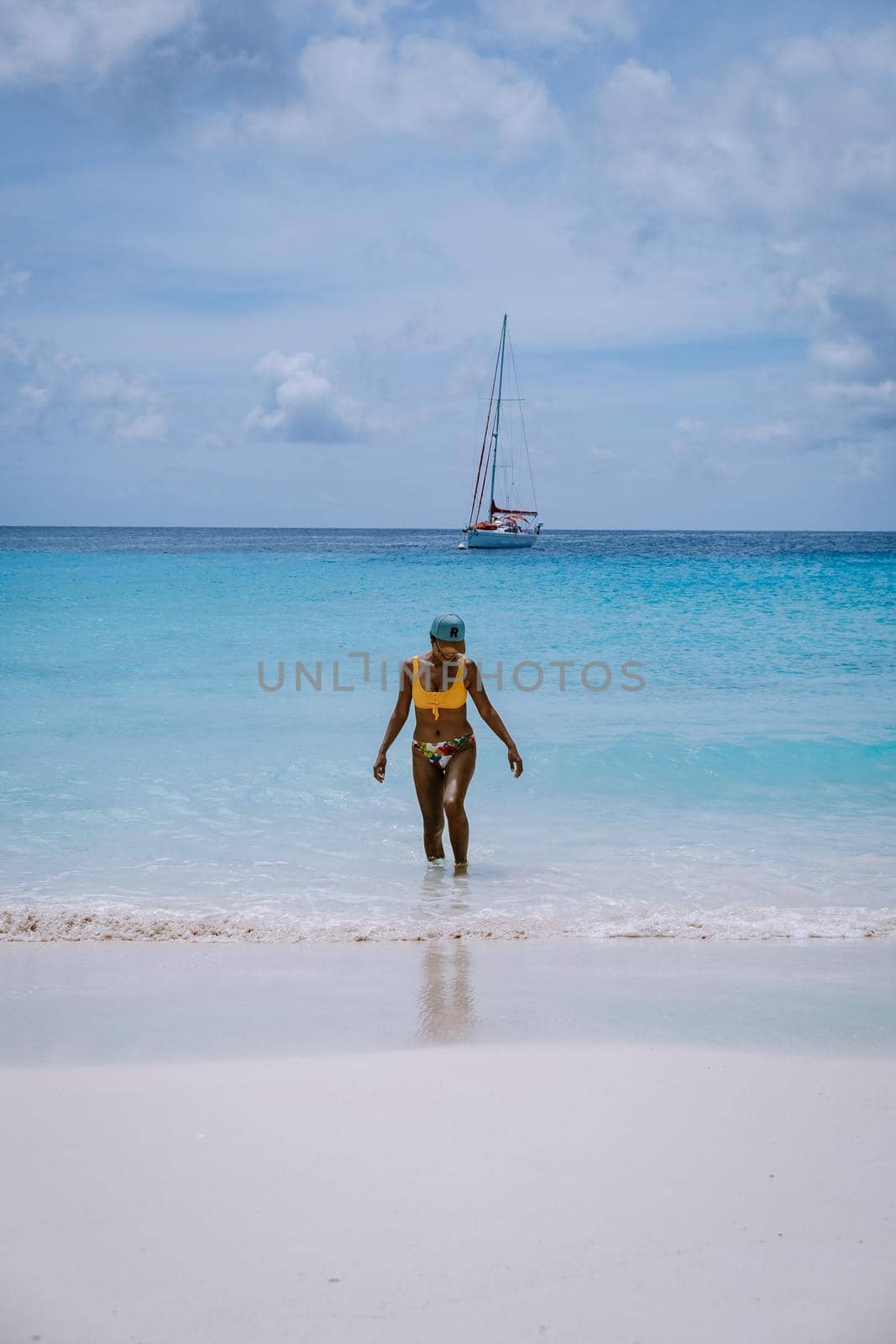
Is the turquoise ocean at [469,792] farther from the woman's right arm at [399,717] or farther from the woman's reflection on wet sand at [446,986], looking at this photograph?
the woman's right arm at [399,717]

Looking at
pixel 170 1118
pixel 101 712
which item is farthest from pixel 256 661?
pixel 170 1118

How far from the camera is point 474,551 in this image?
6334cm

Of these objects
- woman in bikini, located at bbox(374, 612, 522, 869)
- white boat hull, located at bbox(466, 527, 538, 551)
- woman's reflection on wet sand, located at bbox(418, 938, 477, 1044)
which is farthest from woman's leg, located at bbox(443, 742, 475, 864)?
white boat hull, located at bbox(466, 527, 538, 551)

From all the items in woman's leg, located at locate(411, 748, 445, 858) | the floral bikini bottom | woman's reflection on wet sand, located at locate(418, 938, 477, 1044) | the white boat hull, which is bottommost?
woman's reflection on wet sand, located at locate(418, 938, 477, 1044)

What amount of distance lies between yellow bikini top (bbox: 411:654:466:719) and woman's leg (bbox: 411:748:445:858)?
305 millimetres

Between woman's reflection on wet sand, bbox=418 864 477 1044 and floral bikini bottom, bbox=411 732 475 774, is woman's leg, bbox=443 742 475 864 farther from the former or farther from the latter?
woman's reflection on wet sand, bbox=418 864 477 1044

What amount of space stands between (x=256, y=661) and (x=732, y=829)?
9.70 metres

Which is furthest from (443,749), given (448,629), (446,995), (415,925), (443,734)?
(446,995)

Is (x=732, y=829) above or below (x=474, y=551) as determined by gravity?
below

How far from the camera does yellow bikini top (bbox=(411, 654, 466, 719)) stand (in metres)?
6.00

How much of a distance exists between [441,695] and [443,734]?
0.27m

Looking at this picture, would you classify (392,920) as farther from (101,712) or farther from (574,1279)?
(101,712)

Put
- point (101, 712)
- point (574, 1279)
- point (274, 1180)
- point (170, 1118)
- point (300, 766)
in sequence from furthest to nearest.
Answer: point (101, 712) < point (300, 766) < point (170, 1118) < point (274, 1180) < point (574, 1279)

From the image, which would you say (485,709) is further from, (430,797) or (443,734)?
(430,797)
